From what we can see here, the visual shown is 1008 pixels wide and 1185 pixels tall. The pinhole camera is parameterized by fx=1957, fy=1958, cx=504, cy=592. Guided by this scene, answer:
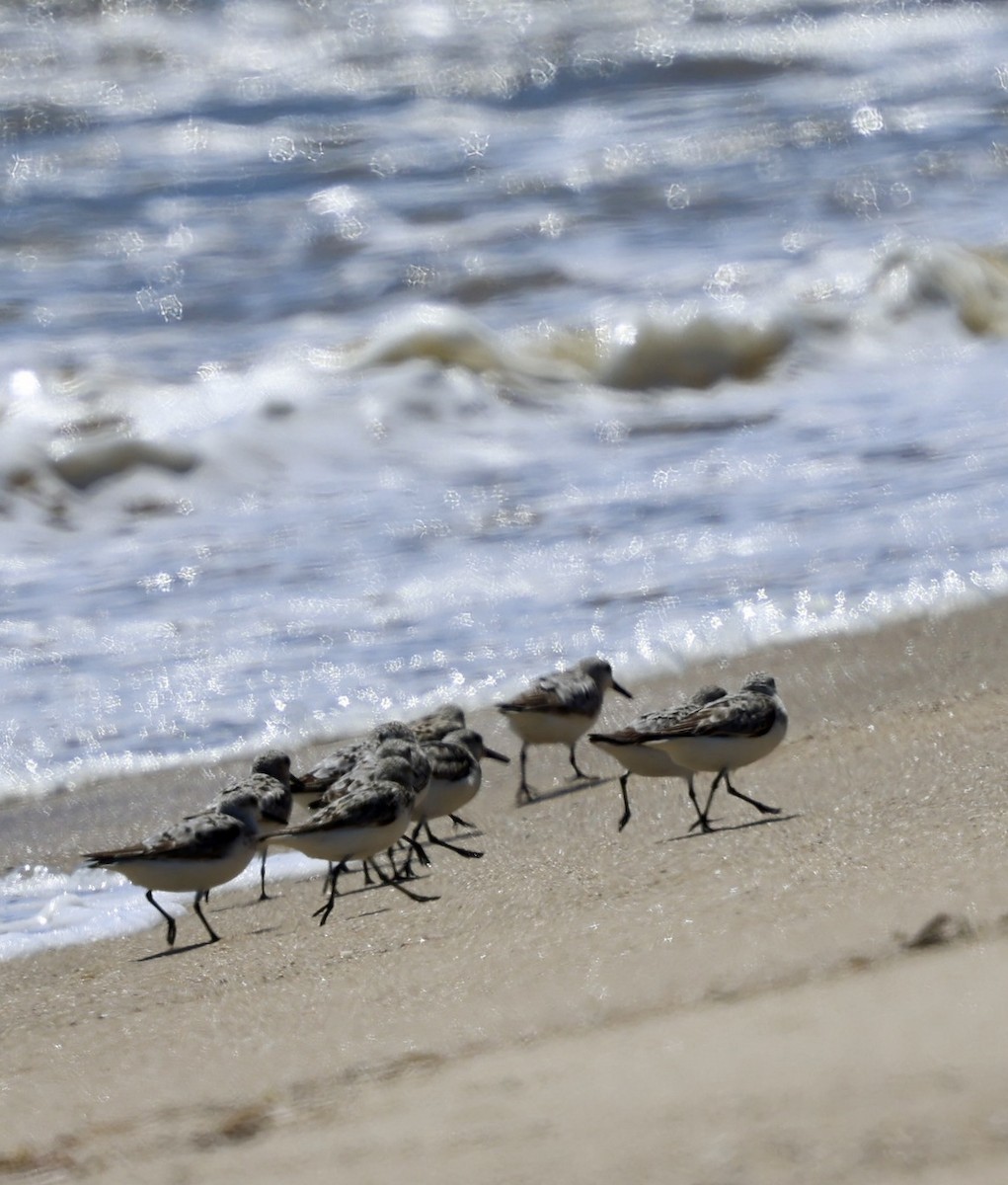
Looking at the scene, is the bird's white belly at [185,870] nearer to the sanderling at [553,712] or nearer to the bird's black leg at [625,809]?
the bird's black leg at [625,809]

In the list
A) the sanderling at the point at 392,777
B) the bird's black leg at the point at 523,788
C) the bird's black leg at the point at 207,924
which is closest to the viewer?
the bird's black leg at the point at 207,924

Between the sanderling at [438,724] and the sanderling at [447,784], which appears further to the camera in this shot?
the sanderling at [438,724]

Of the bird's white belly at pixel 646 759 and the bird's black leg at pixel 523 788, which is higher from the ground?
the bird's white belly at pixel 646 759

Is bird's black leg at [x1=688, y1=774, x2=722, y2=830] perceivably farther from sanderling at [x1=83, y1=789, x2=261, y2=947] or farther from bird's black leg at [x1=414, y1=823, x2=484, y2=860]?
sanderling at [x1=83, y1=789, x2=261, y2=947]

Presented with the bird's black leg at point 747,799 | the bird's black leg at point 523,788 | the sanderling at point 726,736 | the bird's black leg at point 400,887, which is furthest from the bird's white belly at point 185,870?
the bird's black leg at point 523,788

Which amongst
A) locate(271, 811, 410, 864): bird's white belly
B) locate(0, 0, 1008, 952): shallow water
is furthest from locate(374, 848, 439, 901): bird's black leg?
locate(0, 0, 1008, 952): shallow water

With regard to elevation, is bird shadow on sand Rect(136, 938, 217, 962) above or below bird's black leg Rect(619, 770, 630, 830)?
above

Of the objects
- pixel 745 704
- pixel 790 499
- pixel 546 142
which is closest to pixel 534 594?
pixel 790 499
